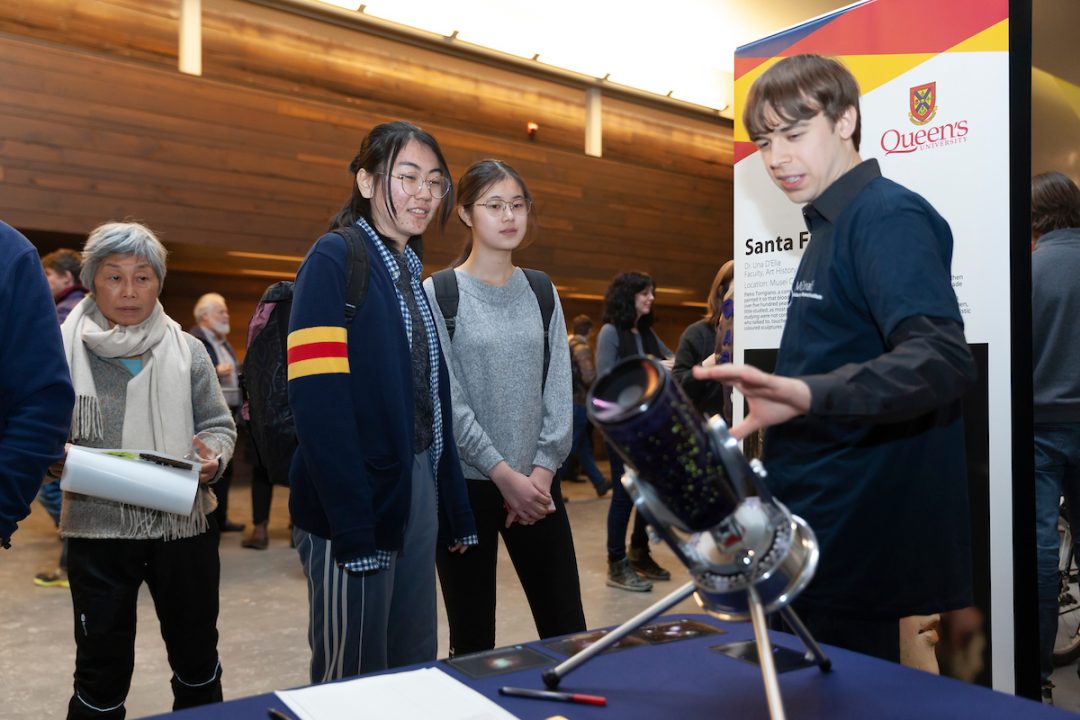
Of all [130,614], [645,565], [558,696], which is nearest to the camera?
[558,696]

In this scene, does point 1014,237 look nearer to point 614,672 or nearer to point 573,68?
point 614,672

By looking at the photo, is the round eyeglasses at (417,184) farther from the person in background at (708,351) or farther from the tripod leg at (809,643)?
the person in background at (708,351)

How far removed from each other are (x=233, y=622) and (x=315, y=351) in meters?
2.46

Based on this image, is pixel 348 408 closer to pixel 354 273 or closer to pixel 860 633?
pixel 354 273

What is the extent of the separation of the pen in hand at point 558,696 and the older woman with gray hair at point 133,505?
1.33 metres

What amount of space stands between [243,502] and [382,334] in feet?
19.1

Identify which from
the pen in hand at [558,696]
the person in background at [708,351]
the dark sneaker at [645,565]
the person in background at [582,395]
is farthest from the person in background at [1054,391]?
the person in background at [582,395]

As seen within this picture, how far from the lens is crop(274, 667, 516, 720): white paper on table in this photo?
0.94 meters

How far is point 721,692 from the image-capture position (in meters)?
1.00

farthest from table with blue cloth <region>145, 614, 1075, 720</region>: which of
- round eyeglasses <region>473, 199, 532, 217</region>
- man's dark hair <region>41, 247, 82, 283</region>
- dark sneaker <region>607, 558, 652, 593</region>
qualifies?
man's dark hair <region>41, 247, 82, 283</region>

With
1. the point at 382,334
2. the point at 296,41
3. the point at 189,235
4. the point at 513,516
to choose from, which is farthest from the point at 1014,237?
the point at 296,41

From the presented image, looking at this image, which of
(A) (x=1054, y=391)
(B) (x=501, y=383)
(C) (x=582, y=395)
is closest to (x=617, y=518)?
(A) (x=1054, y=391)

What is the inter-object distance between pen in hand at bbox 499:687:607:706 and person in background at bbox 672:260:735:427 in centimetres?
240

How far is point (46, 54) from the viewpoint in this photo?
5.81 m
